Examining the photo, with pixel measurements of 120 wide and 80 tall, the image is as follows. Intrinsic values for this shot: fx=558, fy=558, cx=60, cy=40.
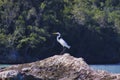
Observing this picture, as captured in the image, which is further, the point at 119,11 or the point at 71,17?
the point at 119,11

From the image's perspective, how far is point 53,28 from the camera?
277 ft

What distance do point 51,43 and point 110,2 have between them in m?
25.8

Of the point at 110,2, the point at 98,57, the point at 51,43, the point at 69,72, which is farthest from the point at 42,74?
the point at 110,2

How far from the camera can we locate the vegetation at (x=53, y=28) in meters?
80.1

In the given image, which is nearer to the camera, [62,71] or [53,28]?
[62,71]

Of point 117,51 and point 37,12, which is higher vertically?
point 37,12

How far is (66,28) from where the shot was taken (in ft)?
278

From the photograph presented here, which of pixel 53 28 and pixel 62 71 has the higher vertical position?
pixel 62 71

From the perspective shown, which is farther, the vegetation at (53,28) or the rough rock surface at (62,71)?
the vegetation at (53,28)

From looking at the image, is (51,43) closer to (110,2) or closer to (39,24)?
(39,24)

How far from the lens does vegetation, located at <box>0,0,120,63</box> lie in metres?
80.1

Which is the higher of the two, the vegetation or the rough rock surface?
the rough rock surface

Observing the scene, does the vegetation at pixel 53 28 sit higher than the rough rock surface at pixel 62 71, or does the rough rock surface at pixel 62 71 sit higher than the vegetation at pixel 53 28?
the rough rock surface at pixel 62 71

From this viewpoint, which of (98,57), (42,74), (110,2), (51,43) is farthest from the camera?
(110,2)
